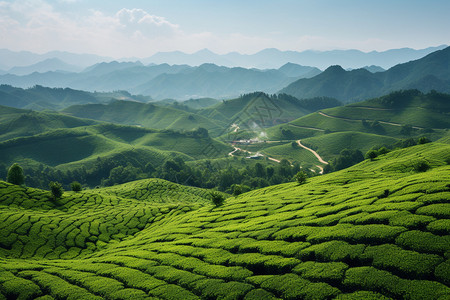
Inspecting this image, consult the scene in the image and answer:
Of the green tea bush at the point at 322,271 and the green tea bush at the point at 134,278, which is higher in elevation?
the green tea bush at the point at 322,271

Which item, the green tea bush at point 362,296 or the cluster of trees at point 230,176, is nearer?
the green tea bush at point 362,296

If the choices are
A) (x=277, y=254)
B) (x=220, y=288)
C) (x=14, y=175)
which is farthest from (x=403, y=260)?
(x=14, y=175)

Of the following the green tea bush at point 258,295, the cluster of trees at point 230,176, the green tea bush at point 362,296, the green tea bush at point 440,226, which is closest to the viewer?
the green tea bush at point 362,296

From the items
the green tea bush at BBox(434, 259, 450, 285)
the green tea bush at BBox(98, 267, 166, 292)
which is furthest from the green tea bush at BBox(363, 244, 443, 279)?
the green tea bush at BBox(98, 267, 166, 292)

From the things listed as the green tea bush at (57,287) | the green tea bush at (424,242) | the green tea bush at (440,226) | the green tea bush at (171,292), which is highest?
the green tea bush at (440,226)

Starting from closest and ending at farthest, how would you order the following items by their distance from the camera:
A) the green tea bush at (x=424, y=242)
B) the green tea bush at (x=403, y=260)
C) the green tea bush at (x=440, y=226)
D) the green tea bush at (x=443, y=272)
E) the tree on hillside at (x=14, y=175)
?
the green tea bush at (x=443, y=272) < the green tea bush at (x=403, y=260) < the green tea bush at (x=424, y=242) < the green tea bush at (x=440, y=226) < the tree on hillside at (x=14, y=175)

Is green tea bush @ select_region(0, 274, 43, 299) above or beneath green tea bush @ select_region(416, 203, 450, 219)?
beneath

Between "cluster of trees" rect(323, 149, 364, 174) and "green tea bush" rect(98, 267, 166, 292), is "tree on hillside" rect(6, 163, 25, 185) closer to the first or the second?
"green tea bush" rect(98, 267, 166, 292)

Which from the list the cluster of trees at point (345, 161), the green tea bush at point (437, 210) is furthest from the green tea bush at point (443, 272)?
the cluster of trees at point (345, 161)

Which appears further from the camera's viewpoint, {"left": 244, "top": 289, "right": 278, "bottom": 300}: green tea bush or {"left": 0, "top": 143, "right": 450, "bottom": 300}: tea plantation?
{"left": 244, "top": 289, "right": 278, "bottom": 300}: green tea bush

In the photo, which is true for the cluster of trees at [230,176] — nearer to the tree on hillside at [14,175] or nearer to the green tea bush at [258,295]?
the tree on hillside at [14,175]

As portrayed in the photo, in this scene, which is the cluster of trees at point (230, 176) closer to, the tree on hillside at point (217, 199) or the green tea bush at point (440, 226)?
the tree on hillside at point (217, 199)
